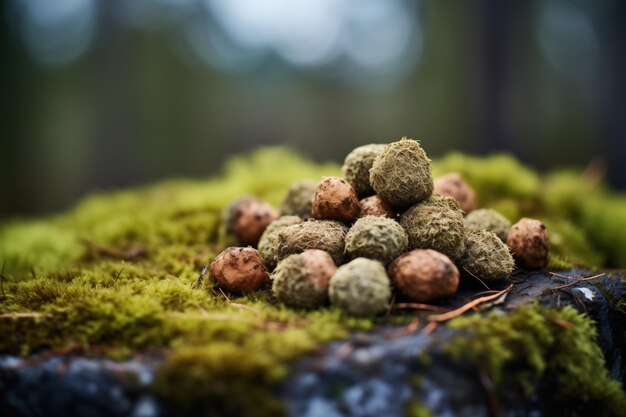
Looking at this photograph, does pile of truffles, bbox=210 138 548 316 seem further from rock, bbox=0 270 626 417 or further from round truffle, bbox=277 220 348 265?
rock, bbox=0 270 626 417

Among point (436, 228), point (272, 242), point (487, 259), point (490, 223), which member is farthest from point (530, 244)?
point (272, 242)

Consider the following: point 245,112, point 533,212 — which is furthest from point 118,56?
point 533,212

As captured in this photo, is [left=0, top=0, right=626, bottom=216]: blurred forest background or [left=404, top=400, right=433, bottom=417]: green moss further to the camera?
[left=0, top=0, right=626, bottom=216]: blurred forest background

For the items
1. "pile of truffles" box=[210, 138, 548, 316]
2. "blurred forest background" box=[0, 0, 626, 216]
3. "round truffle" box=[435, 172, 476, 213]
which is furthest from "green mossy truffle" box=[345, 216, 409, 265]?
"blurred forest background" box=[0, 0, 626, 216]

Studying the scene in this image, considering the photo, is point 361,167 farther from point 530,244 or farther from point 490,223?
point 530,244

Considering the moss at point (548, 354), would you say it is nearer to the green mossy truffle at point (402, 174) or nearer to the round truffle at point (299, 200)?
the green mossy truffle at point (402, 174)

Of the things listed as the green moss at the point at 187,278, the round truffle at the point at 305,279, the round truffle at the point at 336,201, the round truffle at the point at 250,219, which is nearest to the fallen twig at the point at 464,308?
the green moss at the point at 187,278
